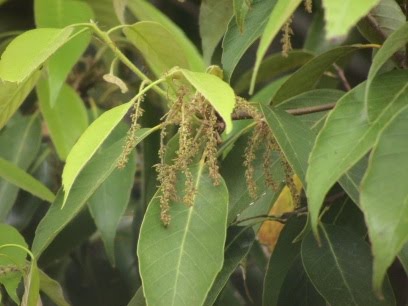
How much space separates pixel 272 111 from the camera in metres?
0.90

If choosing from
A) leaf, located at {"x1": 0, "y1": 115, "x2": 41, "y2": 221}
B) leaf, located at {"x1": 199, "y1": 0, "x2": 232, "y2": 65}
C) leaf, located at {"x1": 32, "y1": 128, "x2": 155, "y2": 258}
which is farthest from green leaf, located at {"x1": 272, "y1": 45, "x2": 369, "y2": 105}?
leaf, located at {"x1": 0, "y1": 115, "x2": 41, "y2": 221}

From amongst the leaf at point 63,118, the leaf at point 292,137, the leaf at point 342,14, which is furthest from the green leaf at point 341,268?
the leaf at point 63,118

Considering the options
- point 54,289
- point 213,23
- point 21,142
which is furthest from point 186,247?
point 21,142

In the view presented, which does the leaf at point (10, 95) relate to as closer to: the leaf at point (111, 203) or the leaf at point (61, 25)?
the leaf at point (61, 25)

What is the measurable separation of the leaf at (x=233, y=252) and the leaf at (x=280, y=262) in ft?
0.15

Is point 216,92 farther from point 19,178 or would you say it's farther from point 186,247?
point 19,178

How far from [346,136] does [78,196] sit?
0.92 ft

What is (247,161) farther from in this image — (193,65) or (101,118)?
(193,65)

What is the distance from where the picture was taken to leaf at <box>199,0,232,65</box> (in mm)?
1147

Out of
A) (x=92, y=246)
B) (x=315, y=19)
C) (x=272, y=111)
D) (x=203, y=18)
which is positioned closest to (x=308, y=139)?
(x=272, y=111)

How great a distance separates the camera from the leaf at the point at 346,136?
727 millimetres

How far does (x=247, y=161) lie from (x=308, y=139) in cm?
6

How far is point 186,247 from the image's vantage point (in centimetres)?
85

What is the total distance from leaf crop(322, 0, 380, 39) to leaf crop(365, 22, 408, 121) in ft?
0.42
